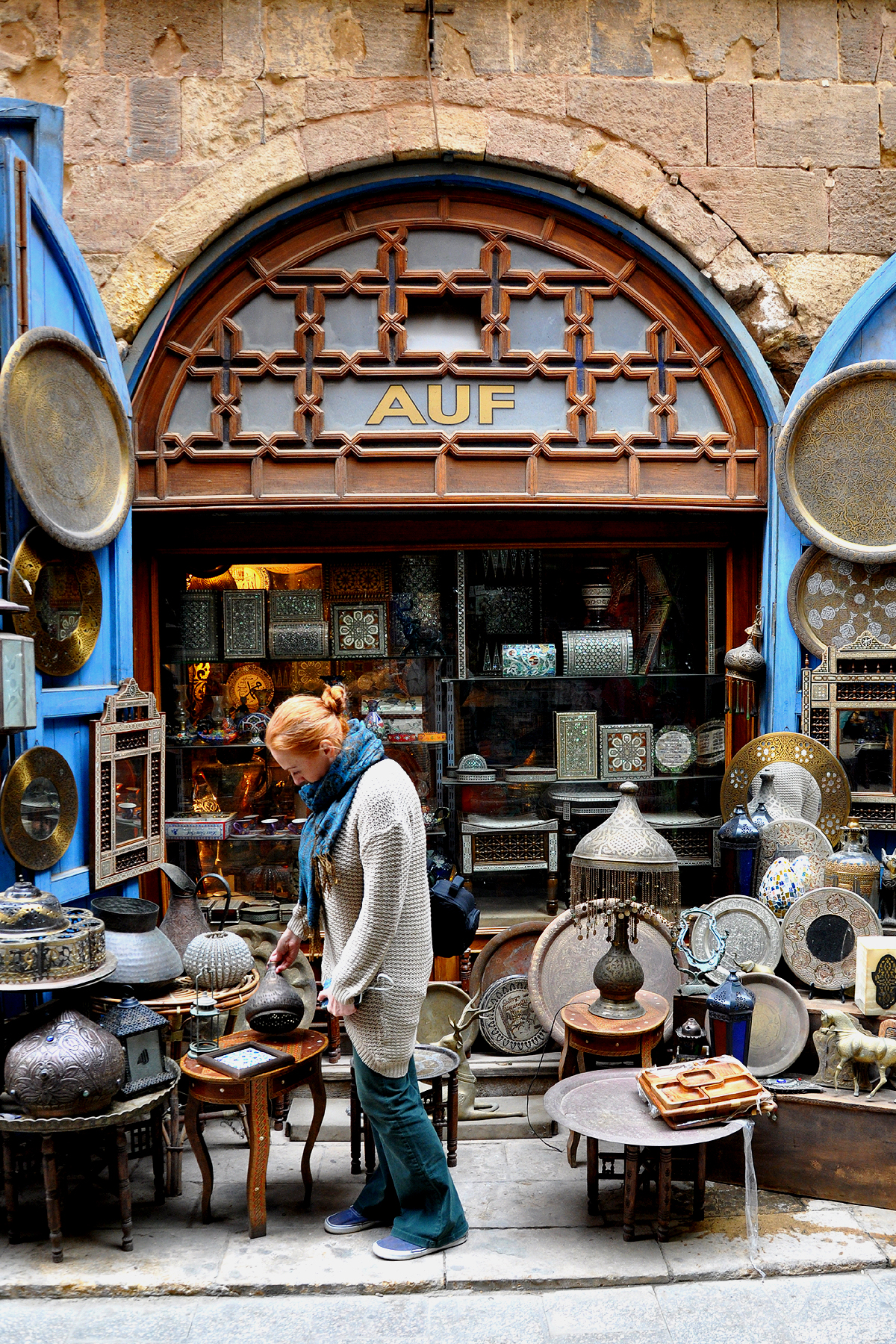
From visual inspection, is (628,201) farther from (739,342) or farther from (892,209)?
(892,209)

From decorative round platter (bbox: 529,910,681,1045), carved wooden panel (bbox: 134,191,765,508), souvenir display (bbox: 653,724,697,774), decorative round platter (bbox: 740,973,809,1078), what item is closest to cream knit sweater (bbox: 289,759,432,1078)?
decorative round platter (bbox: 529,910,681,1045)

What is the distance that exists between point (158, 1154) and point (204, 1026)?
552 mm

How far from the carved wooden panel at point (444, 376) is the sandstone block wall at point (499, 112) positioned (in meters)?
0.28

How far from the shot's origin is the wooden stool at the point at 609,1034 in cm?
410

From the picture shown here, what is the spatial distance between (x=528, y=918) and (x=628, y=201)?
370 centimetres

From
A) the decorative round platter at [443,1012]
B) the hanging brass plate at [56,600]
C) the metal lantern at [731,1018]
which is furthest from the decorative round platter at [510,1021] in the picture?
the hanging brass plate at [56,600]

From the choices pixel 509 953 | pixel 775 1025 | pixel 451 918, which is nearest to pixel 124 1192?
pixel 451 918

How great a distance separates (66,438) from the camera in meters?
4.56

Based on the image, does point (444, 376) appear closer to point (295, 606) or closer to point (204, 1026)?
point (295, 606)

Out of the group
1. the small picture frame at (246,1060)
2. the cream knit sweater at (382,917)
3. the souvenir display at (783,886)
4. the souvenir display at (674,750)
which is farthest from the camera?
the souvenir display at (674,750)

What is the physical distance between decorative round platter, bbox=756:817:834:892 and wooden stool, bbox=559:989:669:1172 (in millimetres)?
963

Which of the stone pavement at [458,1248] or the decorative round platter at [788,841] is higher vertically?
the decorative round platter at [788,841]

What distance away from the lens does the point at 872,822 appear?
5.38 m

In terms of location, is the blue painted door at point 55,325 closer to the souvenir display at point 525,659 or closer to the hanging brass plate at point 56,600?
the hanging brass plate at point 56,600
